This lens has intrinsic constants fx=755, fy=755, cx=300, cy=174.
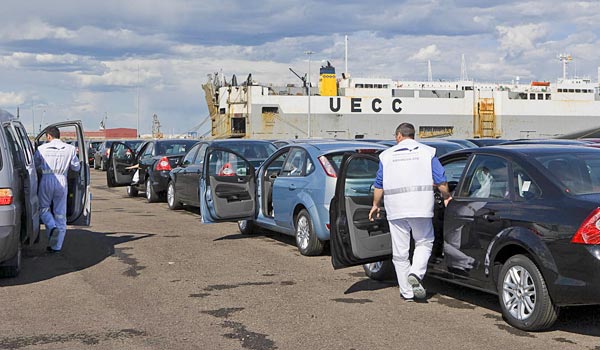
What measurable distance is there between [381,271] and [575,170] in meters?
2.61

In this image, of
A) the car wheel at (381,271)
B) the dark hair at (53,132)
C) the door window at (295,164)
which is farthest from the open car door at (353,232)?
the dark hair at (53,132)

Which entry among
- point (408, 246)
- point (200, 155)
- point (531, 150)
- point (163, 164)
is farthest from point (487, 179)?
A: point (163, 164)

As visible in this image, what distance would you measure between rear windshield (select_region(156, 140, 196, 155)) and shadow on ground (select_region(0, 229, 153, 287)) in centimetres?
772

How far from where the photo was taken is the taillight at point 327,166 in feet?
31.8

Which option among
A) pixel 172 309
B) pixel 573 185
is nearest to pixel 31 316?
pixel 172 309

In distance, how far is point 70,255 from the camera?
34.0 feet

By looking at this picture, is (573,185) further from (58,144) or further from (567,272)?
(58,144)

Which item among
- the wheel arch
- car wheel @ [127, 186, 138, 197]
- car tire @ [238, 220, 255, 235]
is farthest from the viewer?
car wheel @ [127, 186, 138, 197]

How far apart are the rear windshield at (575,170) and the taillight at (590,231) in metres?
0.49

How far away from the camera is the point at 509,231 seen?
246 inches

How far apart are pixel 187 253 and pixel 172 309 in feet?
11.8

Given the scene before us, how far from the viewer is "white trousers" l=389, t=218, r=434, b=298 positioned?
700 cm

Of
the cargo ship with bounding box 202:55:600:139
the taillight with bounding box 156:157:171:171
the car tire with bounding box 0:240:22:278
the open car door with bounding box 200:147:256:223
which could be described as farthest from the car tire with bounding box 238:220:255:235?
the cargo ship with bounding box 202:55:600:139

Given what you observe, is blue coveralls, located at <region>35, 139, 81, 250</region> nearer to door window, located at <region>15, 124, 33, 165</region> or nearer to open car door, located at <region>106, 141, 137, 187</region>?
door window, located at <region>15, 124, 33, 165</region>
